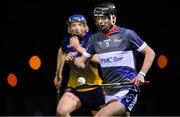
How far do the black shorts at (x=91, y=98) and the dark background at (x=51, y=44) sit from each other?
286 centimetres

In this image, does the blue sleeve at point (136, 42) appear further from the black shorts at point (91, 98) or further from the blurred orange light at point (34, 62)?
the blurred orange light at point (34, 62)

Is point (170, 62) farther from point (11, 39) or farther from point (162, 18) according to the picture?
point (11, 39)

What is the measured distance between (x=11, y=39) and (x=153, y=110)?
3123 mm

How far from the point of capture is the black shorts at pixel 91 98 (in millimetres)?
10195

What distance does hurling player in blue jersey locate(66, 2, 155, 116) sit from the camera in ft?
27.8

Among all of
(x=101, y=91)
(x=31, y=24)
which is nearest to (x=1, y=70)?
(x=31, y=24)

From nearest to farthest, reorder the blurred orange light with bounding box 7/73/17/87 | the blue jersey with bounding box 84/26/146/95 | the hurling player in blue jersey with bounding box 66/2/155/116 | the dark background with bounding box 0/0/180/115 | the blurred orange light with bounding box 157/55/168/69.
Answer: the hurling player in blue jersey with bounding box 66/2/155/116
the blue jersey with bounding box 84/26/146/95
the dark background with bounding box 0/0/180/115
the blurred orange light with bounding box 157/55/168/69
the blurred orange light with bounding box 7/73/17/87

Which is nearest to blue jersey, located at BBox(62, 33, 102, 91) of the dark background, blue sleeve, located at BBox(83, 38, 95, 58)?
blue sleeve, located at BBox(83, 38, 95, 58)

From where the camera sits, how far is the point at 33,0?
42.7ft

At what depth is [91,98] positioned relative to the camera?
Result: 10258 millimetres

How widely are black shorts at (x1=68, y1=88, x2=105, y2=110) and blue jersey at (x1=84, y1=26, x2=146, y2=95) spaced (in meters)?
1.53

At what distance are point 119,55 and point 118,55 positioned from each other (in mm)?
12

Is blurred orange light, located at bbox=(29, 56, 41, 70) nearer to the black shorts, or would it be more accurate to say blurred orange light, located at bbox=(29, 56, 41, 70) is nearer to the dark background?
the dark background

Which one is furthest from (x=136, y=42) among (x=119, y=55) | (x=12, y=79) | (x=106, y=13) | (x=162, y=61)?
(x=12, y=79)
